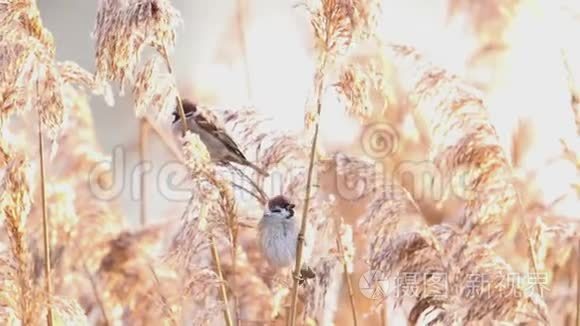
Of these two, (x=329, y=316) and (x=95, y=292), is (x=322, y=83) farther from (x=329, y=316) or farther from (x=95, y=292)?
(x=95, y=292)

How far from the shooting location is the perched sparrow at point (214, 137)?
3107mm

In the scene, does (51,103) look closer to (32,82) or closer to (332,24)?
(32,82)

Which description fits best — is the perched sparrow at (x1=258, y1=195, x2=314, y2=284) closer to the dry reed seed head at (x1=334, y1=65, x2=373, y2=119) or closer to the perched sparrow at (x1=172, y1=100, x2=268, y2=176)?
the perched sparrow at (x1=172, y1=100, x2=268, y2=176)

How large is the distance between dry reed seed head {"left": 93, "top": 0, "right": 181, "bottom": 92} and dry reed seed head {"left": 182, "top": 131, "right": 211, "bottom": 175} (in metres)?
0.20

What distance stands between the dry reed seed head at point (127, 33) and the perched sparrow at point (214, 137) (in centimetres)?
47

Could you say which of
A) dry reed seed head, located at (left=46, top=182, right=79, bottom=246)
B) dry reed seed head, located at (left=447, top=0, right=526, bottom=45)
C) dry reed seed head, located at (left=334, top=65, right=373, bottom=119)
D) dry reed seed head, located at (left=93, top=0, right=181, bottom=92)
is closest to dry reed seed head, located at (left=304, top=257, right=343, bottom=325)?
dry reed seed head, located at (left=334, top=65, right=373, bottom=119)

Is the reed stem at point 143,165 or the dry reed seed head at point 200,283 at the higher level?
the reed stem at point 143,165

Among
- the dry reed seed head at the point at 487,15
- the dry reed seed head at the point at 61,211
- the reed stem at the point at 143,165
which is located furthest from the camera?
the reed stem at the point at 143,165

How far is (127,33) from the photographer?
253 centimetres

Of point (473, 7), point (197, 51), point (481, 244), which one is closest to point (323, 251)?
point (481, 244)

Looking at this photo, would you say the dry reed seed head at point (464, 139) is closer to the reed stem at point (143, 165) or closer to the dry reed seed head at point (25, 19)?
the dry reed seed head at point (25, 19)

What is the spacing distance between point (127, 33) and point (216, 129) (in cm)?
104

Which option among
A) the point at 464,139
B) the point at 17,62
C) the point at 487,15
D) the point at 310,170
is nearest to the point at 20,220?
the point at 17,62

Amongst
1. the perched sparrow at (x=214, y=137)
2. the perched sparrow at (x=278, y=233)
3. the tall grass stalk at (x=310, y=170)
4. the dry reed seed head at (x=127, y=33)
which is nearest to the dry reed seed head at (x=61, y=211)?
the perched sparrow at (x=214, y=137)
